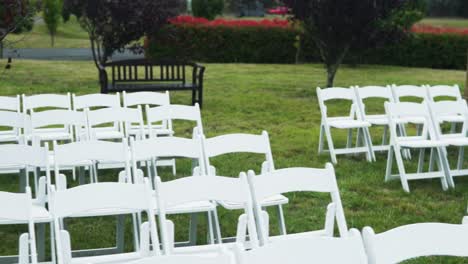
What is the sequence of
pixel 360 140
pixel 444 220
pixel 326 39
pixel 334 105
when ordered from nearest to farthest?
pixel 444 220 → pixel 360 140 → pixel 334 105 → pixel 326 39

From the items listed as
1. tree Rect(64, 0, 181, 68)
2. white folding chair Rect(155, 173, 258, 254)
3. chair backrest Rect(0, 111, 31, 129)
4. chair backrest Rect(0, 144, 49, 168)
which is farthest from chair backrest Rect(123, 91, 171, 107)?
tree Rect(64, 0, 181, 68)

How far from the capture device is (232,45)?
24.4m

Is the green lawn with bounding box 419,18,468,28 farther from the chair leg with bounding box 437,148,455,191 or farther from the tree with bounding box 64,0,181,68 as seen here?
the chair leg with bounding box 437,148,455,191

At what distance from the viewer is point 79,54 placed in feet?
84.3

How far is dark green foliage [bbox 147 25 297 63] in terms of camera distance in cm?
2384

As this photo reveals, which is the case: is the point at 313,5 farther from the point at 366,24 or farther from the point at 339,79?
the point at 339,79

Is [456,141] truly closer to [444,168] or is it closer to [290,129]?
[444,168]

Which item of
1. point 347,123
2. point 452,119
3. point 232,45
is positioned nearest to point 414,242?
point 347,123

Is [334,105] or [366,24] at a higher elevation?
[366,24]

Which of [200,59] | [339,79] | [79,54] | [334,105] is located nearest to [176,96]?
[334,105]

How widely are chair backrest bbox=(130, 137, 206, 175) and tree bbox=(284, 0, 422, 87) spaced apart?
31.6ft

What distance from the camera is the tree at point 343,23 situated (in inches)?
579

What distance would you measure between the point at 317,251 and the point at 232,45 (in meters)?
21.6

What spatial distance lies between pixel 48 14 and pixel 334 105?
20761 mm
